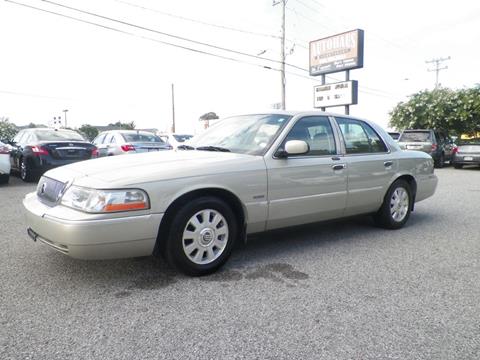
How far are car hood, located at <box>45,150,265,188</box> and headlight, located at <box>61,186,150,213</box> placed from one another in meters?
0.06

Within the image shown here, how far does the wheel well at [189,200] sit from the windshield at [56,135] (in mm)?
7932

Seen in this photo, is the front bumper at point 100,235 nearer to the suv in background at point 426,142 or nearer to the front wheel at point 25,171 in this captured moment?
the front wheel at point 25,171

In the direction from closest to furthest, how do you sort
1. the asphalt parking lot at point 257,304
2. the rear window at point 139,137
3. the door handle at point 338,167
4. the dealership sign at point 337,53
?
the asphalt parking lot at point 257,304 < the door handle at point 338,167 < the rear window at point 139,137 < the dealership sign at point 337,53

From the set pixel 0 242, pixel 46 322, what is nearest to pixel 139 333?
pixel 46 322

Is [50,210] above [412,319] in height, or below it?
above

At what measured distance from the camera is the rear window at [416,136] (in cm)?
1747

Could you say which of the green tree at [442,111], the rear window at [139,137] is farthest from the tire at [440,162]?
the rear window at [139,137]

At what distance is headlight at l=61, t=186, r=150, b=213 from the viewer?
10.3 feet

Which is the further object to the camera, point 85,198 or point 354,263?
point 354,263

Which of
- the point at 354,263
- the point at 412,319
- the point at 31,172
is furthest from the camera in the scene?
the point at 31,172

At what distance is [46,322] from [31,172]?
331 inches

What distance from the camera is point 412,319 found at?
2.82 meters

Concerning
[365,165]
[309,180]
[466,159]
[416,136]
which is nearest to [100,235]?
[309,180]

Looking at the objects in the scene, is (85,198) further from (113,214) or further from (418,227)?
(418,227)
